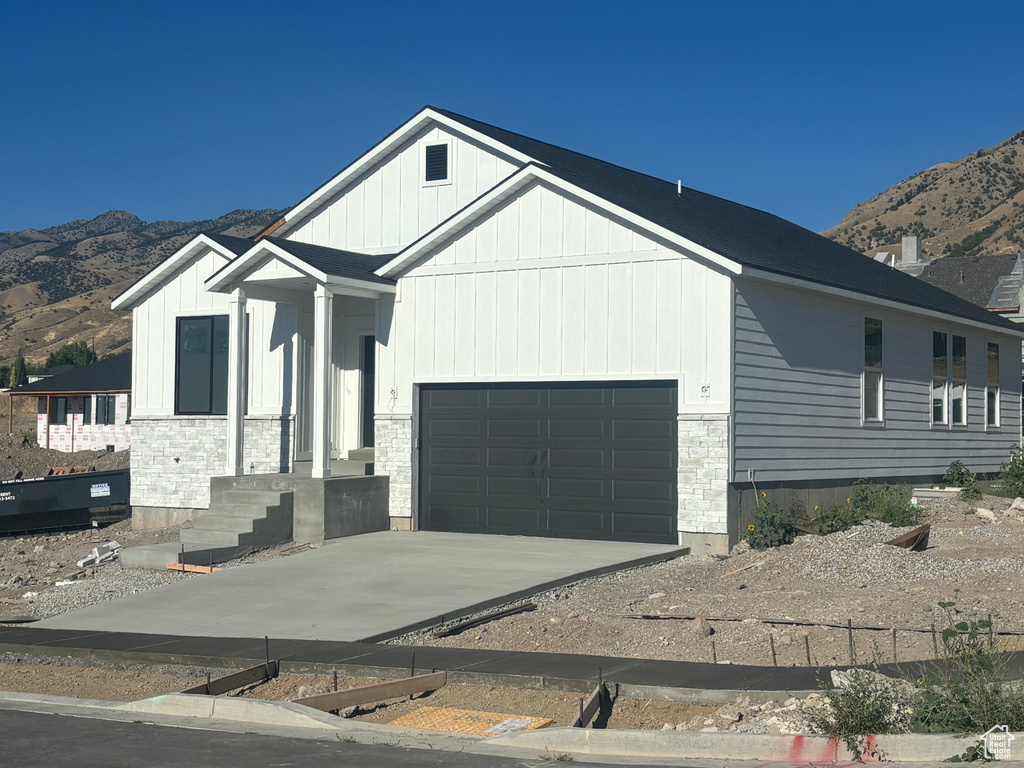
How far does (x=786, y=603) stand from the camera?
11.9m

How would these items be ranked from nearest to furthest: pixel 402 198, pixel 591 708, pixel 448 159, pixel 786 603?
pixel 591 708, pixel 786 603, pixel 448 159, pixel 402 198

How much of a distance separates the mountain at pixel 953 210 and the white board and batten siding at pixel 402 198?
7876cm

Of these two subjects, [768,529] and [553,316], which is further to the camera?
[553,316]

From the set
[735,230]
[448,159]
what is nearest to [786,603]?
[735,230]

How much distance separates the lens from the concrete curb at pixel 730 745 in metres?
6.77

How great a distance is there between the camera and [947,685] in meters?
7.14

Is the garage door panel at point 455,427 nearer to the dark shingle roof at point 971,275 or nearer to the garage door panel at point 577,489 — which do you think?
the garage door panel at point 577,489

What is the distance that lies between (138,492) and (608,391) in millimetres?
10708

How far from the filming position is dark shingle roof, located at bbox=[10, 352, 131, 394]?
144 feet

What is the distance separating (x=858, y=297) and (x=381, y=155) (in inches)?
352

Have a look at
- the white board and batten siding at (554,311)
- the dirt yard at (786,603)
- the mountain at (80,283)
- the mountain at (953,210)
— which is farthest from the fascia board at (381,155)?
the mountain at (80,283)

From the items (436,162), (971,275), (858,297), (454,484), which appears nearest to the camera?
(454,484)

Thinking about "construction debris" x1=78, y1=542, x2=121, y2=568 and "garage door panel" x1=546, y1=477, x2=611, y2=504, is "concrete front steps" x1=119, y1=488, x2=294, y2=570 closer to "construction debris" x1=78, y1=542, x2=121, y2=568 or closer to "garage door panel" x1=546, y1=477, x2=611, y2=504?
"construction debris" x1=78, y1=542, x2=121, y2=568

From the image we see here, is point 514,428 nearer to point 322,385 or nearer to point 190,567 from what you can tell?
point 322,385
